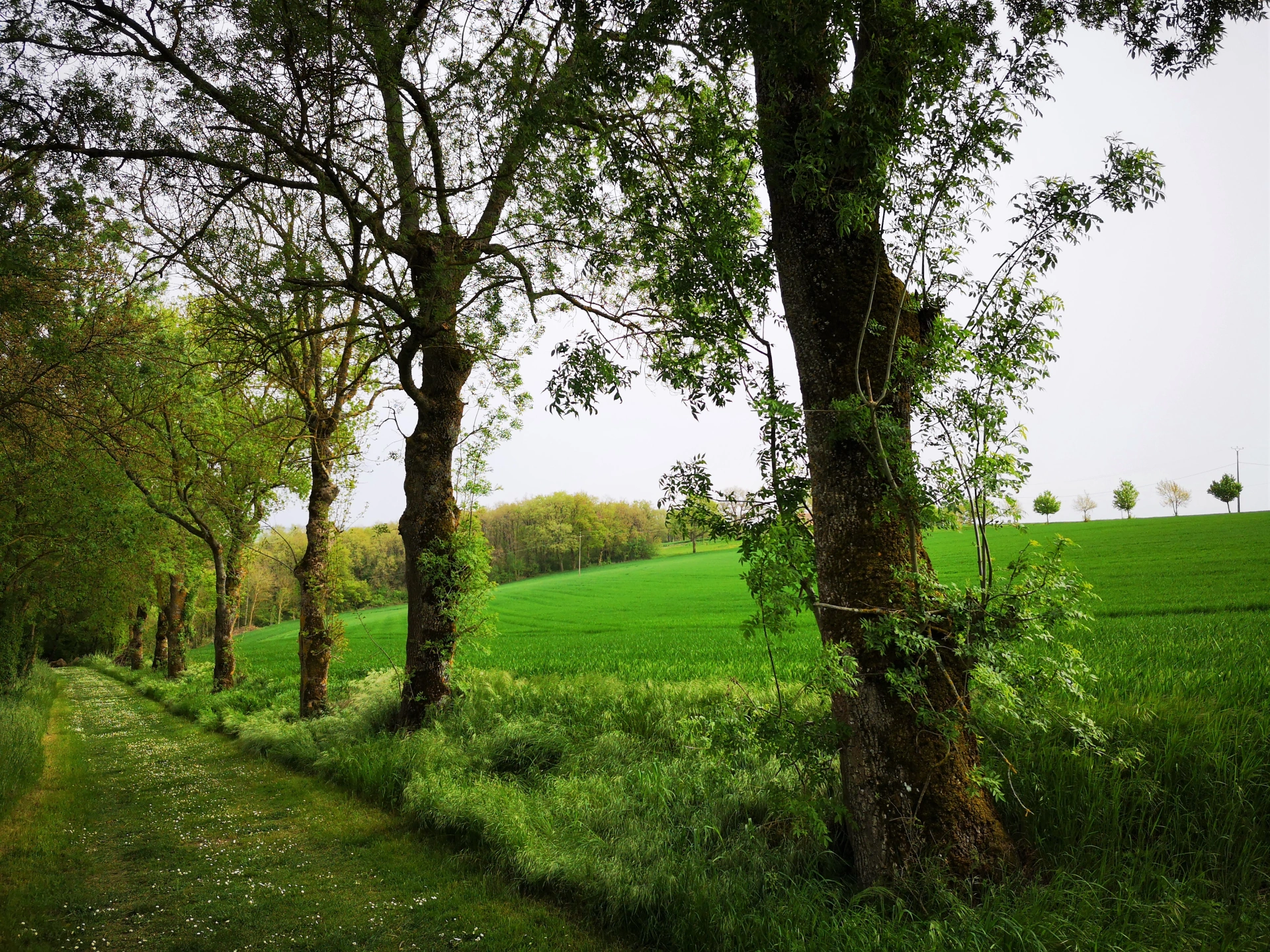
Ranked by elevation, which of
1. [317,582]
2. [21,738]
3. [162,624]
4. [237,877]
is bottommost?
[162,624]

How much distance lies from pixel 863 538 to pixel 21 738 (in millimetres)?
15729

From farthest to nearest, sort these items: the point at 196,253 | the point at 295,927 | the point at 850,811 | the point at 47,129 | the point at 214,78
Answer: the point at 196,253 → the point at 214,78 → the point at 47,129 → the point at 295,927 → the point at 850,811

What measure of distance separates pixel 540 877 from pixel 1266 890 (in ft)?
16.4

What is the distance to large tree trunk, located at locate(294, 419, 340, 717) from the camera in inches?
515

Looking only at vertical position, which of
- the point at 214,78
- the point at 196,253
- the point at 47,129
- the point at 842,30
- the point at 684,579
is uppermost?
the point at 214,78

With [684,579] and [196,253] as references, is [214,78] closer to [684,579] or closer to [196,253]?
[196,253]

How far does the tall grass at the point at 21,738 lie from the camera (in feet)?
30.4

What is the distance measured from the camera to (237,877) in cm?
605

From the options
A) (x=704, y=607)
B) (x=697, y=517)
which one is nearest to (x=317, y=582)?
(x=697, y=517)

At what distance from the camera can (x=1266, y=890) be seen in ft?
13.4

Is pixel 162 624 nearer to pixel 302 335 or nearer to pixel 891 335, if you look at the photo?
pixel 302 335

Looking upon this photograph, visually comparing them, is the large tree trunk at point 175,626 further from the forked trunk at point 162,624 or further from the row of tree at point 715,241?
the row of tree at point 715,241

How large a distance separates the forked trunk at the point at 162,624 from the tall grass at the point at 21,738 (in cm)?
721

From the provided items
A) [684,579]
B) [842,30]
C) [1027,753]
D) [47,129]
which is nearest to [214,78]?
[47,129]
